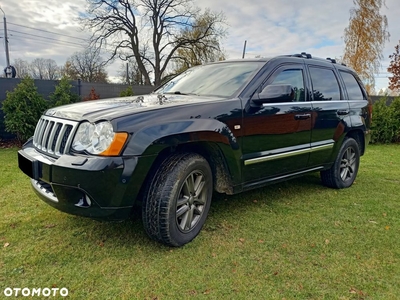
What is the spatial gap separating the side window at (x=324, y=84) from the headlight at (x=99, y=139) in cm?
264

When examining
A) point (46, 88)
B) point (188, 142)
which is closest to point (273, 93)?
point (188, 142)

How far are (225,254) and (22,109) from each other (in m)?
6.84

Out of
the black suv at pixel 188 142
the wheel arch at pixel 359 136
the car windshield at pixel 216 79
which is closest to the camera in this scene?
the black suv at pixel 188 142

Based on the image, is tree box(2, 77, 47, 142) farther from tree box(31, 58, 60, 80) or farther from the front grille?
tree box(31, 58, 60, 80)

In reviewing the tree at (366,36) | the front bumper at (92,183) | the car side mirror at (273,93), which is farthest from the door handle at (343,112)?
the tree at (366,36)

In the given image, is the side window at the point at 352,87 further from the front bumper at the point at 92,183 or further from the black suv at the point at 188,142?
the front bumper at the point at 92,183

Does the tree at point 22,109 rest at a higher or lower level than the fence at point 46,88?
lower

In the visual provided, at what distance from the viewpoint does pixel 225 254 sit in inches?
100

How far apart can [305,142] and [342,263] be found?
61.9 inches

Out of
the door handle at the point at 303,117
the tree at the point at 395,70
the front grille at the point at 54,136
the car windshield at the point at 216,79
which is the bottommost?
the front grille at the point at 54,136

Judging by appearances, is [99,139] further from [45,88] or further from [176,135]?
[45,88]

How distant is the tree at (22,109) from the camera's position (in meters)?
7.32
